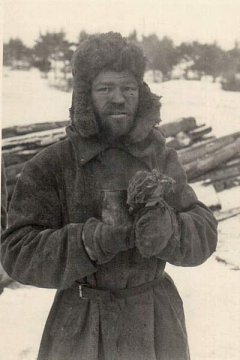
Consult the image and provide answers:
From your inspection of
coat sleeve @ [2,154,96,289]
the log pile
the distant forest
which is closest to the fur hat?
coat sleeve @ [2,154,96,289]

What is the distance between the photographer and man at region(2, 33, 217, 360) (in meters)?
1.04

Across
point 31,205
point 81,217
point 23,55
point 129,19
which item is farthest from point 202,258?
point 23,55

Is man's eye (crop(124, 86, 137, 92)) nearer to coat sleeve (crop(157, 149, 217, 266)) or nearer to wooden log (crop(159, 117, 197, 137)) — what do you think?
coat sleeve (crop(157, 149, 217, 266))

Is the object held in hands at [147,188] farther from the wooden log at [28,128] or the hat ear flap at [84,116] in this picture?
the wooden log at [28,128]

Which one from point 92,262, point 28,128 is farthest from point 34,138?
point 92,262

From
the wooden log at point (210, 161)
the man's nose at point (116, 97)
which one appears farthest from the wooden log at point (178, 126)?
the man's nose at point (116, 97)

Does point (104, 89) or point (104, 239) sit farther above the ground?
point (104, 89)

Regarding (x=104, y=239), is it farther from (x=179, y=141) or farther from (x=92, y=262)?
(x=179, y=141)

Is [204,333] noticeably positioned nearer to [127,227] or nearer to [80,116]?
[127,227]

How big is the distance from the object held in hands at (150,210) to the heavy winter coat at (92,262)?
0.06 meters

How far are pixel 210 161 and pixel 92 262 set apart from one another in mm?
801

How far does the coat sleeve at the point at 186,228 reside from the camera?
1050 millimetres

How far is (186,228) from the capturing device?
1.05m

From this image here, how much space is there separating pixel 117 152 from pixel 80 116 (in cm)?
12
